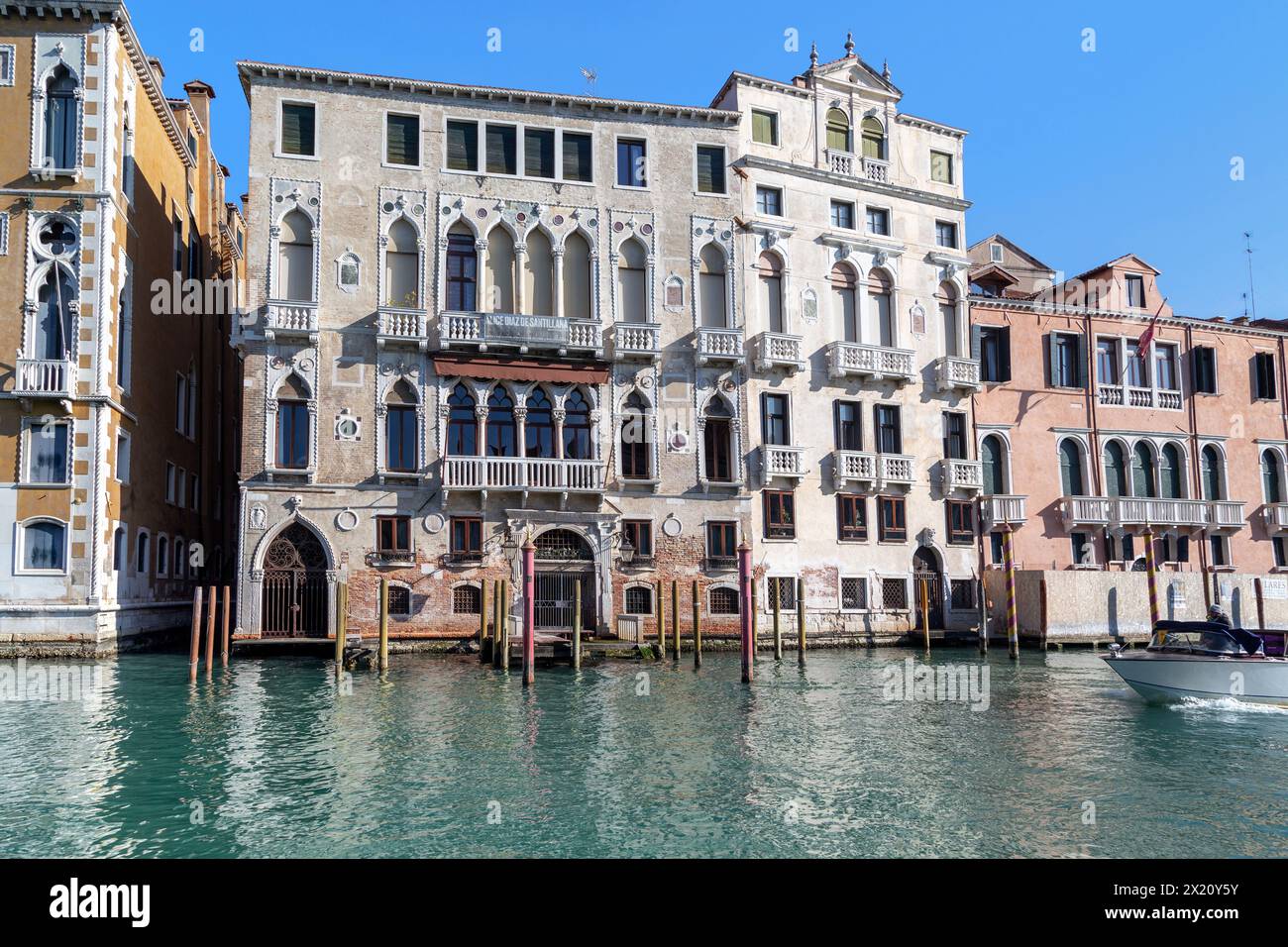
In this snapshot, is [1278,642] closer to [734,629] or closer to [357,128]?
[734,629]

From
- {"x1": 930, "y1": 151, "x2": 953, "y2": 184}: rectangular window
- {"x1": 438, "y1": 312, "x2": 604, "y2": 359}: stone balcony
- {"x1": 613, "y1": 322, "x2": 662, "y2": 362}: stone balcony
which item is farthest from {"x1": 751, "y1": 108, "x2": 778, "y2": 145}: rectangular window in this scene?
{"x1": 438, "y1": 312, "x2": 604, "y2": 359}: stone balcony

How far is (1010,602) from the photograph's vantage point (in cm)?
2580

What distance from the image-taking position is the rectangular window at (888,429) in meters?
30.0

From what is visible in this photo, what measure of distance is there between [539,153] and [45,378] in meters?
13.1

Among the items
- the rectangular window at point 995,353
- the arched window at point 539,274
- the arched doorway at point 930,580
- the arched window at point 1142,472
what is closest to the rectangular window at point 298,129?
the arched window at point 539,274

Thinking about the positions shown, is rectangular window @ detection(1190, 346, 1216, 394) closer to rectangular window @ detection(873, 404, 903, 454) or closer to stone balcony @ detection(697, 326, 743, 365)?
rectangular window @ detection(873, 404, 903, 454)

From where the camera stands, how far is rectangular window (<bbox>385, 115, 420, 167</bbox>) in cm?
2634

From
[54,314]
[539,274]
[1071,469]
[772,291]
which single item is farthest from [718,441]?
[54,314]

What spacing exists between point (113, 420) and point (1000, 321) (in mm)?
24840

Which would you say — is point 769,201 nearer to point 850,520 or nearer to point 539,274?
point 539,274

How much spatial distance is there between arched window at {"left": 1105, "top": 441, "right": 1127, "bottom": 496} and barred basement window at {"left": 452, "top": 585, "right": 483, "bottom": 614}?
20.0 metres

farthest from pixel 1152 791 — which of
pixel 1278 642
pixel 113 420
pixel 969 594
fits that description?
pixel 113 420
